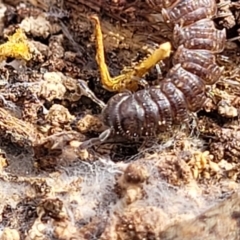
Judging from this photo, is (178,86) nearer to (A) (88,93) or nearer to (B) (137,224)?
(A) (88,93)

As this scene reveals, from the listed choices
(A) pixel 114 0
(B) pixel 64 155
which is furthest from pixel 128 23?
(B) pixel 64 155

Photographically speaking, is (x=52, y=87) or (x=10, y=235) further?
(x=52, y=87)

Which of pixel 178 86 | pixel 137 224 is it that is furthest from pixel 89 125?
pixel 137 224

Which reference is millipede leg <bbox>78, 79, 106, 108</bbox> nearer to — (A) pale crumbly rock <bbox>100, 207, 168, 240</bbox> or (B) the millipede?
(B) the millipede

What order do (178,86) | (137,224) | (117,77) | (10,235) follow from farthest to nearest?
(117,77), (178,86), (10,235), (137,224)

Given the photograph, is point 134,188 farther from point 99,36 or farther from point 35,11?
point 35,11

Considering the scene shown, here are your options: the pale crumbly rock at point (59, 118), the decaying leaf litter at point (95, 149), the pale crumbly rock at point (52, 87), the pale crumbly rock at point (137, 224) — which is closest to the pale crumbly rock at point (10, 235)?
the decaying leaf litter at point (95, 149)

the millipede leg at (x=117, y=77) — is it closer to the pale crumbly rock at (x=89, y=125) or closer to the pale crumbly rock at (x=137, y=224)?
the pale crumbly rock at (x=89, y=125)

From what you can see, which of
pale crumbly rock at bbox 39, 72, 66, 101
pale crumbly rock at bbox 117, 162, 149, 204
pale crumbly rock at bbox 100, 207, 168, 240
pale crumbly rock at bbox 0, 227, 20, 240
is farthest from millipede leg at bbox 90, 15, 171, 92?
pale crumbly rock at bbox 0, 227, 20, 240
